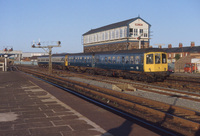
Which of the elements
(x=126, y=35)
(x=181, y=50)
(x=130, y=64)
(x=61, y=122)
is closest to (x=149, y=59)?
(x=130, y=64)

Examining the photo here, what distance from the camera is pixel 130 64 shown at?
81.4ft

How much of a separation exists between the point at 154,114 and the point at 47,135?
4781 millimetres

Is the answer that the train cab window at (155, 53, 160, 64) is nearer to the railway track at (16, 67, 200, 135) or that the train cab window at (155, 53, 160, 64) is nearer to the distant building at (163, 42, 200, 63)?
the railway track at (16, 67, 200, 135)

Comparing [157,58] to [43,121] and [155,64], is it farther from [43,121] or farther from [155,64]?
[43,121]

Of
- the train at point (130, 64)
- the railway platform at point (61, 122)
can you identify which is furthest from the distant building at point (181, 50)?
the railway platform at point (61, 122)

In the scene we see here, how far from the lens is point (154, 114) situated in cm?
941

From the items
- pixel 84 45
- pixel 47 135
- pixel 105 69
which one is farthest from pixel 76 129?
pixel 84 45

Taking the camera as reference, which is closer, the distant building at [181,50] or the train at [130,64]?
Result: the train at [130,64]

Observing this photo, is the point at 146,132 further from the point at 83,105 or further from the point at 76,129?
the point at 83,105

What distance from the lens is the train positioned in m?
22.3

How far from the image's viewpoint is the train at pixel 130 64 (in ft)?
73.2

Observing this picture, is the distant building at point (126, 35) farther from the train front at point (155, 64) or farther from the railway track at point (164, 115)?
the railway track at point (164, 115)

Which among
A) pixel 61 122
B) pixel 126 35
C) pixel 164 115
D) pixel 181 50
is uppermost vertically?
pixel 126 35

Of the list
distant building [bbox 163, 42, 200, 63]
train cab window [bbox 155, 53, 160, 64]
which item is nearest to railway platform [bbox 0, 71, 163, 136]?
train cab window [bbox 155, 53, 160, 64]
